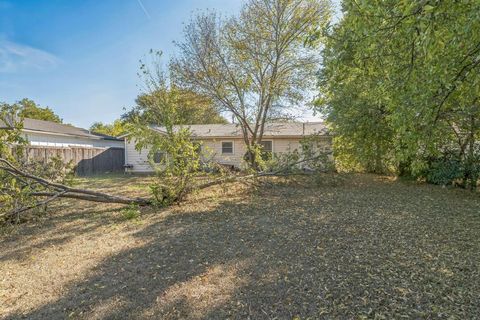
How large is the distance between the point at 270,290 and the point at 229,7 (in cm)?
1195

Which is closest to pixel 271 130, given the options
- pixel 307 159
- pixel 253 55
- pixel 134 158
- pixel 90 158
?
pixel 253 55

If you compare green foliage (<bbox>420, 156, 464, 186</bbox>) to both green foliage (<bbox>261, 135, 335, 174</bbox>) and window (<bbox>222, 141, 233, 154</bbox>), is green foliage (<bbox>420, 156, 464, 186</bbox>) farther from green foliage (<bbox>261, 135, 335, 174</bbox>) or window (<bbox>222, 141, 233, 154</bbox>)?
window (<bbox>222, 141, 233, 154</bbox>)

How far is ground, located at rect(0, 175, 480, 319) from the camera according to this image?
104 inches

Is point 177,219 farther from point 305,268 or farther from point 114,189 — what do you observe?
point 114,189

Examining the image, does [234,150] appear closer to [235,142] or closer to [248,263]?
[235,142]

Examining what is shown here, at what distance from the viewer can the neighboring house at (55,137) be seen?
1623 cm

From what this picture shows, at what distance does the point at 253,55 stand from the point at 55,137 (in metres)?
14.1

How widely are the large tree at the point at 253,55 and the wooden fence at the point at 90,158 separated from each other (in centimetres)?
677

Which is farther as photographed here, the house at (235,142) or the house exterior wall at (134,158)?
the house exterior wall at (134,158)

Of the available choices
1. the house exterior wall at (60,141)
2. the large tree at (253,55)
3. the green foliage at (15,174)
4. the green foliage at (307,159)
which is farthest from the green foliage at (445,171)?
the house exterior wall at (60,141)

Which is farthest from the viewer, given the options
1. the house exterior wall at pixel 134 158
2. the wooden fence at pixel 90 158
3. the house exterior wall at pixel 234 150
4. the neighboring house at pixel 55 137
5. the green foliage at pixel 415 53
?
the house exterior wall at pixel 134 158

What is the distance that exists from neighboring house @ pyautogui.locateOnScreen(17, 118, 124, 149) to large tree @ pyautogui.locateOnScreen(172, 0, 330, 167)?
31.7ft

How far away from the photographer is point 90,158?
15906 mm

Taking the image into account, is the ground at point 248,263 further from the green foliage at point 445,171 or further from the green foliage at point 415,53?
the green foliage at point 445,171
